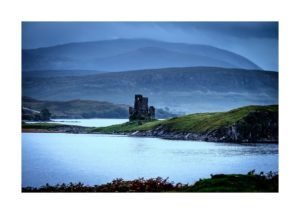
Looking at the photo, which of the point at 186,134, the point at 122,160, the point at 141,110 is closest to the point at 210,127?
the point at 186,134

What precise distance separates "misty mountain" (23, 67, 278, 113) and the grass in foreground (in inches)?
62.8

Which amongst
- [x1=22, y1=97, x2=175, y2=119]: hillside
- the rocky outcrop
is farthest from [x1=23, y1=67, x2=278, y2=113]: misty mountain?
the rocky outcrop

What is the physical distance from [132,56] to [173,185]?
119 inches

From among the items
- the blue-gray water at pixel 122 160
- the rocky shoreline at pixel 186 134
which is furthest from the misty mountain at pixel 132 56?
the blue-gray water at pixel 122 160

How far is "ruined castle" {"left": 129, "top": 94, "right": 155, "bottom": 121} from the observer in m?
14.2

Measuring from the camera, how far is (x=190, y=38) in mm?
14016

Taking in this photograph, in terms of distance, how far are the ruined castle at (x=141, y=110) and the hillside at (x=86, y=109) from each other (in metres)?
0.14

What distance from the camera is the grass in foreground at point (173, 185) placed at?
13.5 meters

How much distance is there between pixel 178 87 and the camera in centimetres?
1455

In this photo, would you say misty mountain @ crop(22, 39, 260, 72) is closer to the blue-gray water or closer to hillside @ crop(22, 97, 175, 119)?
hillside @ crop(22, 97, 175, 119)

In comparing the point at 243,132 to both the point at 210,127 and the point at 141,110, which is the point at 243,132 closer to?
the point at 210,127

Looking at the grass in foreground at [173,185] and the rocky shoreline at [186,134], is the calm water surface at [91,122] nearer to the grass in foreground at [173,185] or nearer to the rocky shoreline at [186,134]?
the rocky shoreline at [186,134]
